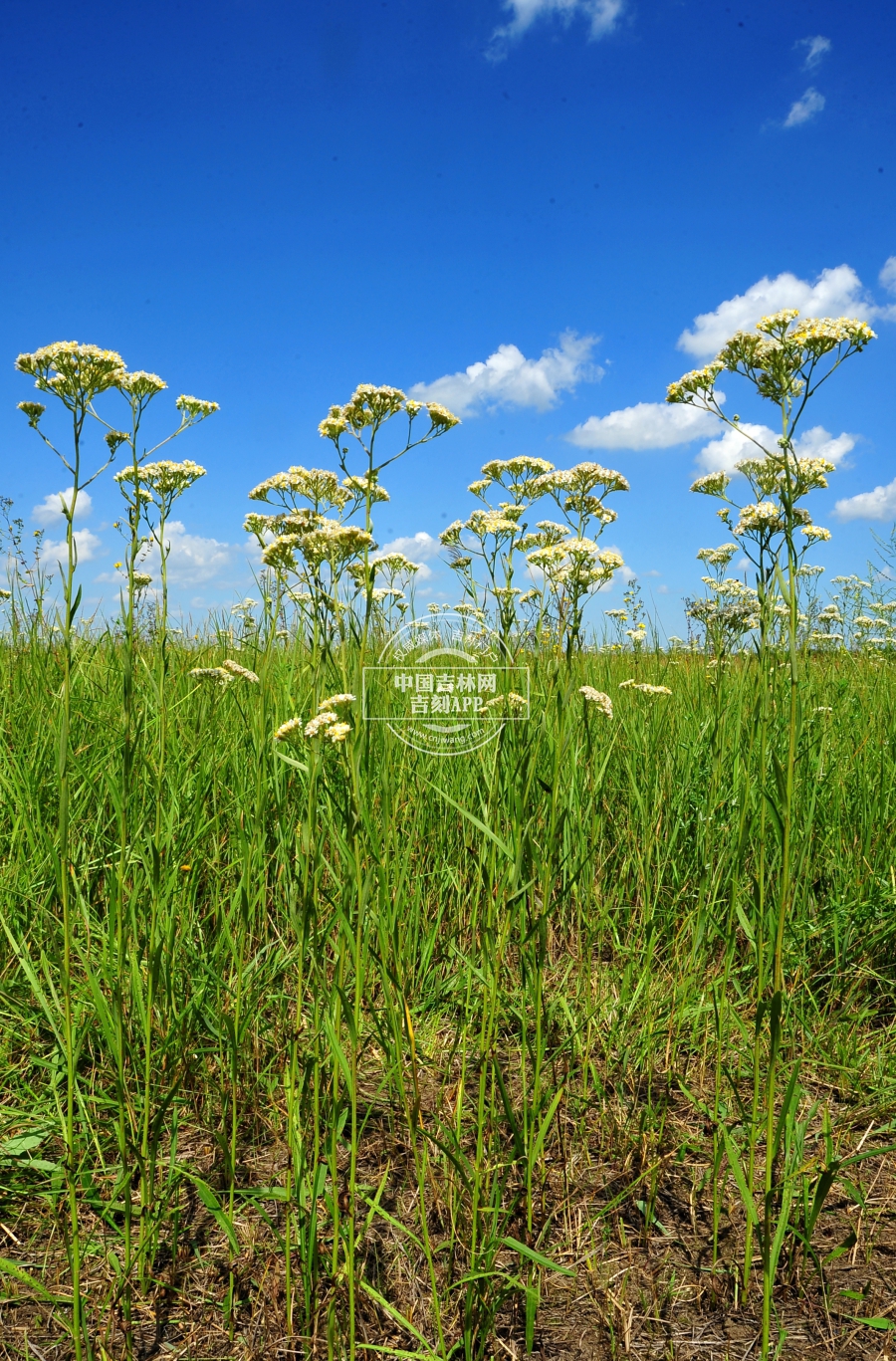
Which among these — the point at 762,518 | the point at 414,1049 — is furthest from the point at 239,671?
the point at 762,518

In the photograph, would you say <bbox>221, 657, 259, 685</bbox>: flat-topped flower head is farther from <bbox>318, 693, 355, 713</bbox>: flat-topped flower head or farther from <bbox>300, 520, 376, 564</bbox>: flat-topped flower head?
<bbox>318, 693, 355, 713</bbox>: flat-topped flower head

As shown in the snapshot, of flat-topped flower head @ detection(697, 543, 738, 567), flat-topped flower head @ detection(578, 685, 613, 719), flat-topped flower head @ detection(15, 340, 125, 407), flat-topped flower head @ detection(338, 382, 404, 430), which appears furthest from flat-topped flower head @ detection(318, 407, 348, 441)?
flat-topped flower head @ detection(697, 543, 738, 567)

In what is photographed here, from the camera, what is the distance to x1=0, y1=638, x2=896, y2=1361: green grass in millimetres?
1702

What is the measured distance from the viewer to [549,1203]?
2.03 metres

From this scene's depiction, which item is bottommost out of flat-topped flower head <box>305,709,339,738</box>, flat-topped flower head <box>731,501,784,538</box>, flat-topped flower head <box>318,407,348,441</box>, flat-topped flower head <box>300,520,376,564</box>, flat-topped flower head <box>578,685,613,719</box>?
flat-topped flower head <box>305,709,339,738</box>

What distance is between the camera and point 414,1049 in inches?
70.9

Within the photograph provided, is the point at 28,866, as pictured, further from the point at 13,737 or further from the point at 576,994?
the point at 576,994

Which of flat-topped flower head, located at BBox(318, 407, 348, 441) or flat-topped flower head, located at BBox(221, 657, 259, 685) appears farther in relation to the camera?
flat-topped flower head, located at BBox(221, 657, 259, 685)

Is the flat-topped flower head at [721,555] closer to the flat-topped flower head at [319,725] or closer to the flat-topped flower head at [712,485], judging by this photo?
the flat-topped flower head at [712,485]

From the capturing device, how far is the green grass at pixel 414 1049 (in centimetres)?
170

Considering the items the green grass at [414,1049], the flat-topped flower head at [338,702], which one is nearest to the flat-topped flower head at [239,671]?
the green grass at [414,1049]

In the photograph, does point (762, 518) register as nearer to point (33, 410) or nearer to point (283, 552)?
point (283, 552)

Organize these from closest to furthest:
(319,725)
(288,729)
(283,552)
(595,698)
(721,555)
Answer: (319,725) < (288,729) < (283,552) < (595,698) < (721,555)

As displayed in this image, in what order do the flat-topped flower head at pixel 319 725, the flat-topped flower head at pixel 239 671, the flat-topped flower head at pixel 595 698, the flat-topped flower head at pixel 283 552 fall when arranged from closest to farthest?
the flat-topped flower head at pixel 319 725 < the flat-topped flower head at pixel 283 552 < the flat-topped flower head at pixel 595 698 < the flat-topped flower head at pixel 239 671
